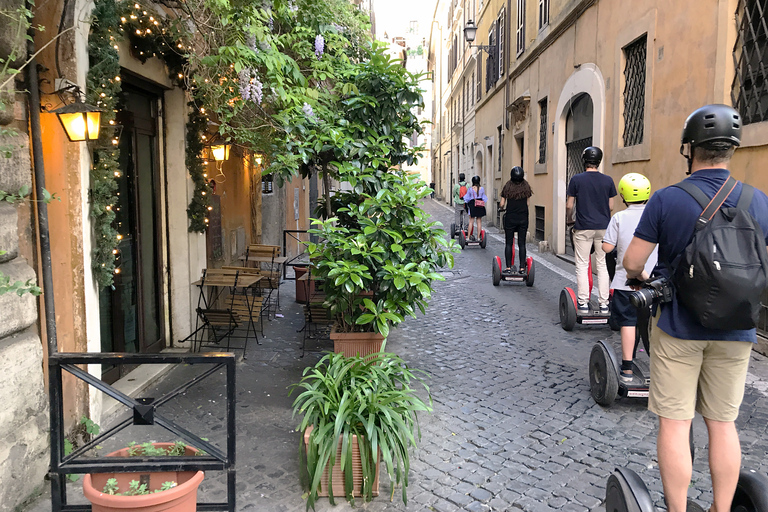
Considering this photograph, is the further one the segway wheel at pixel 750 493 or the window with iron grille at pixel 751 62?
the window with iron grille at pixel 751 62

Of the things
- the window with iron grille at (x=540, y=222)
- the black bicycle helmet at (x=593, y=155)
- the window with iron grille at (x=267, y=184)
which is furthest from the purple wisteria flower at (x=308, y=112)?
the window with iron grille at (x=540, y=222)

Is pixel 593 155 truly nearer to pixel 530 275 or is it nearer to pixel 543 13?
pixel 530 275

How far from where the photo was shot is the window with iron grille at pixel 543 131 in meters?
14.6

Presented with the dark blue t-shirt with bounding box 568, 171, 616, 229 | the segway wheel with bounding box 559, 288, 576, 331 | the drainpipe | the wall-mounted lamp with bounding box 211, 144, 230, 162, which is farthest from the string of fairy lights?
the segway wheel with bounding box 559, 288, 576, 331

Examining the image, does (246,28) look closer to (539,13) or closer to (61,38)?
(61,38)

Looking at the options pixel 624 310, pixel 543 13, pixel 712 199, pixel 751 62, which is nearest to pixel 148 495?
pixel 712 199

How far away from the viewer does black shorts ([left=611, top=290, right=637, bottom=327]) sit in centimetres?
436

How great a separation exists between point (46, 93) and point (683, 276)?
3.60m

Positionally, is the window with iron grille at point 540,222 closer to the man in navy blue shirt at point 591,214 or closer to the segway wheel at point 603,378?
the man in navy blue shirt at point 591,214

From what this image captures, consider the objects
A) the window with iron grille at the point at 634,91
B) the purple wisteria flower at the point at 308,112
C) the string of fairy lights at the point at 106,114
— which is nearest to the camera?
the string of fairy lights at the point at 106,114

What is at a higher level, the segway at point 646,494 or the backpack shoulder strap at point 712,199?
the backpack shoulder strap at point 712,199

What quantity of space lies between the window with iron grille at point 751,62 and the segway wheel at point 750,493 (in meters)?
4.43

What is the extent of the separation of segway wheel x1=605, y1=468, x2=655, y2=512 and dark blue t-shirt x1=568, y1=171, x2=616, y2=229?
4.21m

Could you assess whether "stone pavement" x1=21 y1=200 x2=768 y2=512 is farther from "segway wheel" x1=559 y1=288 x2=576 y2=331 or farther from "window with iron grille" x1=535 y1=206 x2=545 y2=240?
"window with iron grille" x1=535 y1=206 x2=545 y2=240
